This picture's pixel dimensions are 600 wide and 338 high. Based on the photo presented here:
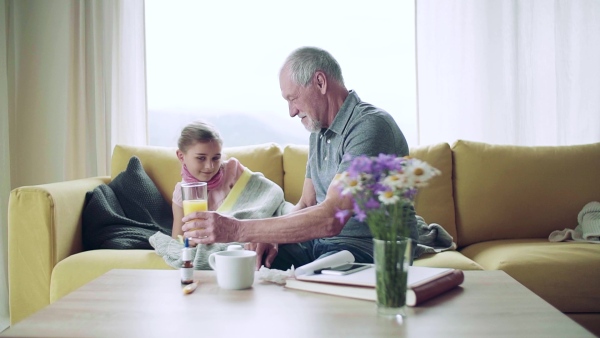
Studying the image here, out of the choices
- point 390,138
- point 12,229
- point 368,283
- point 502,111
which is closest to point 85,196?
point 12,229

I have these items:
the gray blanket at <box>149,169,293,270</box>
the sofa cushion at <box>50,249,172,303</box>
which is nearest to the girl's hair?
the gray blanket at <box>149,169,293,270</box>

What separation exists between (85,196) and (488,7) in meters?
2.37

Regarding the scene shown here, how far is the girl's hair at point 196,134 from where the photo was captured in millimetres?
2443

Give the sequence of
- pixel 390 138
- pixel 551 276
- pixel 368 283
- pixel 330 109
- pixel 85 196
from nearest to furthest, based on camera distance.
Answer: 1. pixel 368 283
2. pixel 390 138
3. pixel 330 109
4. pixel 551 276
5. pixel 85 196

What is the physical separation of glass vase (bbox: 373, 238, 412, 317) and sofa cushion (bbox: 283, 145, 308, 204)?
1592 millimetres

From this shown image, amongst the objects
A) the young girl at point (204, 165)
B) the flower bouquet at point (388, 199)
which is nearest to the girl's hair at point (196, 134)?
the young girl at point (204, 165)

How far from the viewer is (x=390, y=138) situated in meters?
1.75

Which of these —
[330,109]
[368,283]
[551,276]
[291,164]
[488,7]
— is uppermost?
[488,7]

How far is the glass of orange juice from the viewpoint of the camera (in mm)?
1576

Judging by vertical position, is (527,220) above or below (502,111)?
below

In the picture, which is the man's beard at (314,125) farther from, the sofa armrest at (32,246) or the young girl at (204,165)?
the sofa armrest at (32,246)

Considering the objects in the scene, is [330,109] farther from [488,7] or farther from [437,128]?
[488,7]

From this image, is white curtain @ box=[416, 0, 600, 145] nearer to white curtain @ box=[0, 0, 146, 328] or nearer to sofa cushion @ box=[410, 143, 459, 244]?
sofa cushion @ box=[410, 143, 459, 244]

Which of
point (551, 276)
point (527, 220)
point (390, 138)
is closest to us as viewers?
point (390, 138)
